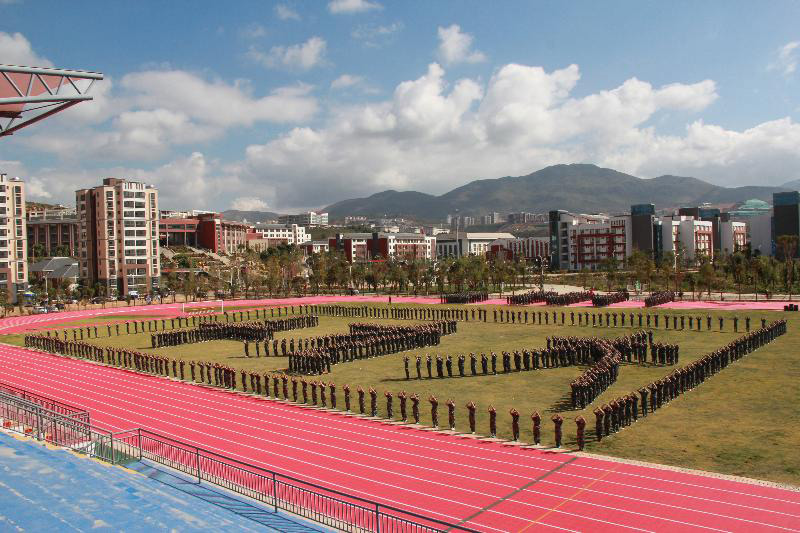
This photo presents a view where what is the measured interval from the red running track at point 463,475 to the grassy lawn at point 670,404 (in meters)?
1.47

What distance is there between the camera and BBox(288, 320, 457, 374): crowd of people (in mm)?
27614

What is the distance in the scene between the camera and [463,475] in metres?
13.7

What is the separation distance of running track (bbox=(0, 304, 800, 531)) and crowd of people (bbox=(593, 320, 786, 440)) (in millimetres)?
2549

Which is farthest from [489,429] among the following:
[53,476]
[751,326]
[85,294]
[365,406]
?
[85,294]

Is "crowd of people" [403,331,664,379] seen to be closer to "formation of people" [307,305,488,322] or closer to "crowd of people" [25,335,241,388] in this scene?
"crowd of people" [25,335,241,388]

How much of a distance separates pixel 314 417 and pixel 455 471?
23.2ft

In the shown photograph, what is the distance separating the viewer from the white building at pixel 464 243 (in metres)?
173

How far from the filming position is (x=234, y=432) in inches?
708

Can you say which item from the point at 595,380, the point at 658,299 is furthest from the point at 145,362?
the point at 658,299

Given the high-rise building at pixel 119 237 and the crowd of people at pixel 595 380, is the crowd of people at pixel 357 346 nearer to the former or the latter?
the crowd of people at pixel 595 380

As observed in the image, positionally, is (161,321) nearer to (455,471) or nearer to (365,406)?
(365,406)

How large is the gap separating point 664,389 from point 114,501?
52.7ft

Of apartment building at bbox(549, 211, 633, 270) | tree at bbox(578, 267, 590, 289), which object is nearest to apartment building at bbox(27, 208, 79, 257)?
apartment building at bbox(549, 211, 633, 270)

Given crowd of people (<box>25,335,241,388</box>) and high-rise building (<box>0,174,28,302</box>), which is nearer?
crowd of people (<box>25,335,241,388</box>)
